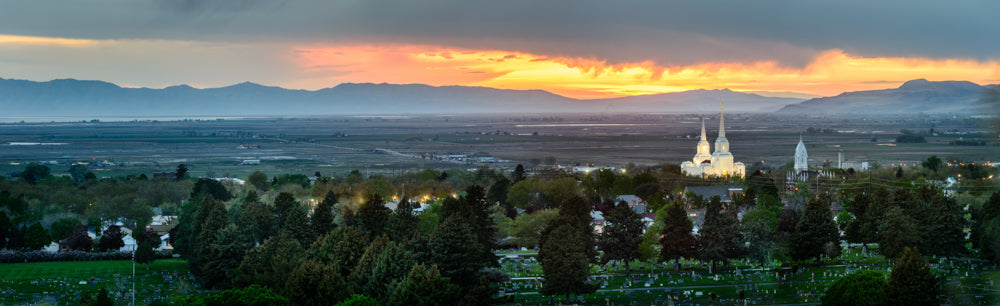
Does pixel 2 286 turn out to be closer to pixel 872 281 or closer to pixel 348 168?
pixel 872 281

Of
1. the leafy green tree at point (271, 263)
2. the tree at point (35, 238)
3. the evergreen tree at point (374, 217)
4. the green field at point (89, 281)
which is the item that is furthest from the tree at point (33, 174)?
the leafy green tree at point (271, 263)

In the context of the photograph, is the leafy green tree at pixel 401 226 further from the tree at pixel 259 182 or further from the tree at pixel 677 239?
the tree at pixel 259 182

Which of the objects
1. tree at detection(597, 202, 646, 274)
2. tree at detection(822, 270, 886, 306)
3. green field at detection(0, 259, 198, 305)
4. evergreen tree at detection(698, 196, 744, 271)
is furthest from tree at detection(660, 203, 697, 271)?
green field at detection(0, 259, 198, 305)

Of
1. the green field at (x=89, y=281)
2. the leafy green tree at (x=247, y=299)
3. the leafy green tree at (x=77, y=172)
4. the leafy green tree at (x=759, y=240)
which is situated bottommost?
the leafy green tree at (x=77, y=172)

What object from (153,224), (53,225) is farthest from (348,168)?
(53,225)

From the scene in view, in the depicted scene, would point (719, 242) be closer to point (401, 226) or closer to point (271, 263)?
point (401, 226)

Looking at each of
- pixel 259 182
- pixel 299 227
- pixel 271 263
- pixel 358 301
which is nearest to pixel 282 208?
pixel 299 227
